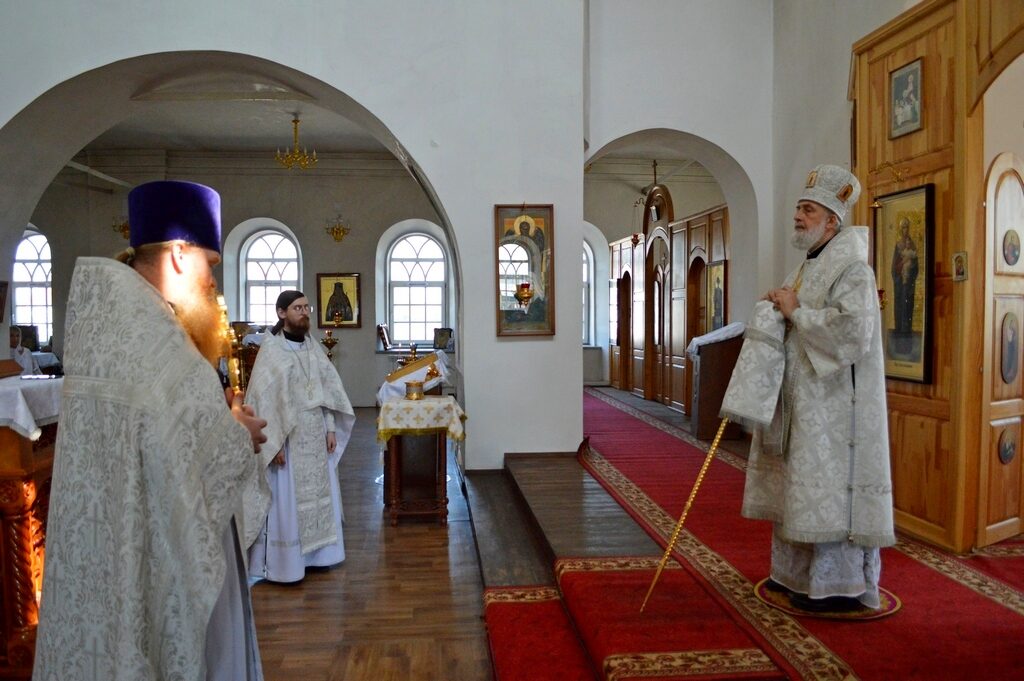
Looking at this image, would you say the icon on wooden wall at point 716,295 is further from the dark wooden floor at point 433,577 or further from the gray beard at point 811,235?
the gray beard at point 811,235

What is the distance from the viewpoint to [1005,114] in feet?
15.9

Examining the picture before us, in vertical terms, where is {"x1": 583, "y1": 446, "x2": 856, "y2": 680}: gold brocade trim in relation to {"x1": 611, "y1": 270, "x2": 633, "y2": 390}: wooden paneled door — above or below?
below

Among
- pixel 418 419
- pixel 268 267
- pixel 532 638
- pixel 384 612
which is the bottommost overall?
pixel 384 612

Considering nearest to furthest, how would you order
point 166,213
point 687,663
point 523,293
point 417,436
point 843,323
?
point 166,213
point 687,663
point 843,323
point 417,436
point 523,293

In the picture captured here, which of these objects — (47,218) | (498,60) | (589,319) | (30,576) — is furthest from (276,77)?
(589,319)

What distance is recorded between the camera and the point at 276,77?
306 inches

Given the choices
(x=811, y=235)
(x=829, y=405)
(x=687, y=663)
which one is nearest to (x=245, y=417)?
(x=687, y=663)

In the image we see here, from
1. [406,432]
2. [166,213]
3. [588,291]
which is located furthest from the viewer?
[588,291]

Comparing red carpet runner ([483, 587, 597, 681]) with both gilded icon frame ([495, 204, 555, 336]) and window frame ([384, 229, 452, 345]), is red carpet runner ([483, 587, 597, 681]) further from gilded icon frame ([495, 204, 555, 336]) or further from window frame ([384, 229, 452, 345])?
window frame ([384, 229, 452, 345])

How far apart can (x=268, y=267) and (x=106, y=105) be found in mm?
7802

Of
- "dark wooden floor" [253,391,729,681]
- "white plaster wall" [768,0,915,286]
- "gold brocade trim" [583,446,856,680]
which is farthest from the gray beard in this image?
"white plaster wall" [768,0,915,286]

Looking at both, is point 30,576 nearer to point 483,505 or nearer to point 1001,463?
point 483,505

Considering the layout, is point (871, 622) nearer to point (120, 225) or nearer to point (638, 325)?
point (638, 325)

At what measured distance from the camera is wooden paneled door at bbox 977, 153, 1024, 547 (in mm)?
4637
